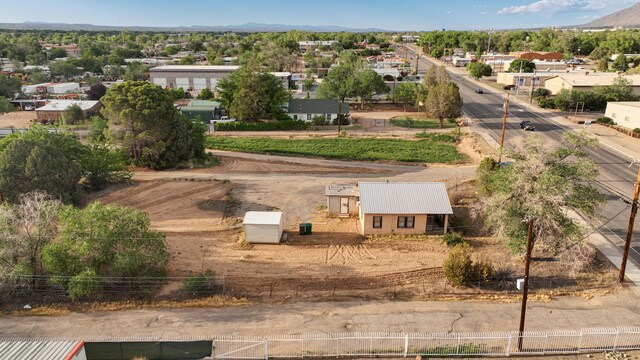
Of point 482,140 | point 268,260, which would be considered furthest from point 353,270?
point 482,140

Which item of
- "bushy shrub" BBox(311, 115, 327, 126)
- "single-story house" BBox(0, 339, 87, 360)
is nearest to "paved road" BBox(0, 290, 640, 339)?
"single-story house" BBox(0, 339, 87, 360)

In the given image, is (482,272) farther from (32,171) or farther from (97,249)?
(32,171)

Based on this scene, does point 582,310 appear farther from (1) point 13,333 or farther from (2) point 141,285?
(1) point 13,333

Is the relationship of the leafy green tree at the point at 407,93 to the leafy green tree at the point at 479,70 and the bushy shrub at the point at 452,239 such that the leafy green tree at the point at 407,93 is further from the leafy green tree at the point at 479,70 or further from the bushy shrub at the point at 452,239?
the bushy shrub at the point at 452,239

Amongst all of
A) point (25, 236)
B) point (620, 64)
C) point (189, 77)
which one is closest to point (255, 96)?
point (189, 77)

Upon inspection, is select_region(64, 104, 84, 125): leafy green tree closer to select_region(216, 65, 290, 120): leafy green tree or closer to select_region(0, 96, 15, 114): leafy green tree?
select_region(0, 96, 15, 114): leafy green tree

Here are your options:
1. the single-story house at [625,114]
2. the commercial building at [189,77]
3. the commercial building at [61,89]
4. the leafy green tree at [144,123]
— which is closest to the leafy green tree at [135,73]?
the commercial building at [61,89]
